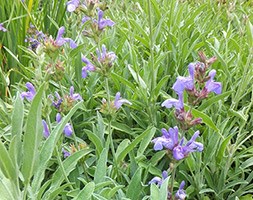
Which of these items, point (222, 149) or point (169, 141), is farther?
point (222, 149)

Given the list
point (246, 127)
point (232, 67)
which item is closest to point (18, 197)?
point (246, 127)

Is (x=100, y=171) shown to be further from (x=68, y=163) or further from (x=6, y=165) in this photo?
(x=6, y=165)

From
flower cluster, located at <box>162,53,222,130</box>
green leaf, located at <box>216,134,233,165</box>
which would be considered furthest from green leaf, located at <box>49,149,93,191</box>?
green leaf, located at <box>216,134,233,165</box>

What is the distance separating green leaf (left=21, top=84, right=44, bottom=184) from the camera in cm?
84

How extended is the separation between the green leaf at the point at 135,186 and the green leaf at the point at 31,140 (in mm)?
550

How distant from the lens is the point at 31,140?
84 centimetres

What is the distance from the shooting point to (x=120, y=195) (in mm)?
1363

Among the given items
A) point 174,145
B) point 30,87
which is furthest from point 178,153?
point 30,87

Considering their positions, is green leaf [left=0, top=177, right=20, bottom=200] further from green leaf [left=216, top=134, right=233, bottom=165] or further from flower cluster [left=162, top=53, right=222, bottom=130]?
green leaf [left=216, top=134, right=233, bottom=165]

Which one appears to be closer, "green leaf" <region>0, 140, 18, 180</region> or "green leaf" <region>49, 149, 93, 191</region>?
"green leaf" <region>0, 140, 18, 180</region>

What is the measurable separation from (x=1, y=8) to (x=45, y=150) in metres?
2.52

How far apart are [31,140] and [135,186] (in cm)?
59

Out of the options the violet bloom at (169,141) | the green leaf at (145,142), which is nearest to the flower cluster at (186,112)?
the violet bloom at (169,141)

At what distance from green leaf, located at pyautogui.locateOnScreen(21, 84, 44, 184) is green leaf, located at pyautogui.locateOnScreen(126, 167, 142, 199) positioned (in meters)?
0.55
